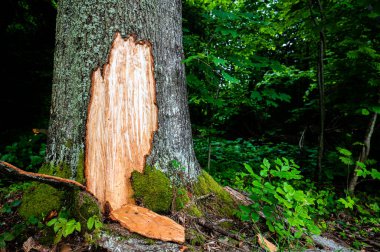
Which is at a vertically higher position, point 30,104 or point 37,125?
point 30,104

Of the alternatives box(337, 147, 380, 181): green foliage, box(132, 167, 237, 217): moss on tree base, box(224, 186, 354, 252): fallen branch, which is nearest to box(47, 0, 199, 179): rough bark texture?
box(132, 167, 237, 217): moss on tree base

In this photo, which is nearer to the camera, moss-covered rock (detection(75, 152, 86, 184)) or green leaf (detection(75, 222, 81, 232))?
green leaf (detection(75, 222, 81, 232))

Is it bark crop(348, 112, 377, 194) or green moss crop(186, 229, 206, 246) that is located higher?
bark crop(348, 112, 377, 194)

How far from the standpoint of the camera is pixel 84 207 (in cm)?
154

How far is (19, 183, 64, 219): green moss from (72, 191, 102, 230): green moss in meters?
0.25

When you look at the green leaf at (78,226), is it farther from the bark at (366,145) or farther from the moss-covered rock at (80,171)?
the bark at (366,145)

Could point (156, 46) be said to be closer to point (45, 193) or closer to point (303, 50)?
point (45, 193)

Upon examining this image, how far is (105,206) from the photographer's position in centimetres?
169

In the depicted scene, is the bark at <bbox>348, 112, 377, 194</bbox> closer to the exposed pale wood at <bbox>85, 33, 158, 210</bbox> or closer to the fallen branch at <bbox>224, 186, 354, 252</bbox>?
the fallen branch at <bbox>224, 186, 354, 252</bbox>

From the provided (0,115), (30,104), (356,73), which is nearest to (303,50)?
(356,73)

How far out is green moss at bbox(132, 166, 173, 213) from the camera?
178 cm

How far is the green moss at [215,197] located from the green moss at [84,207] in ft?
2.80

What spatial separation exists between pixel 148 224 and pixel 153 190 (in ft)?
0.96

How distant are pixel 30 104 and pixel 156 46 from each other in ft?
13.5
